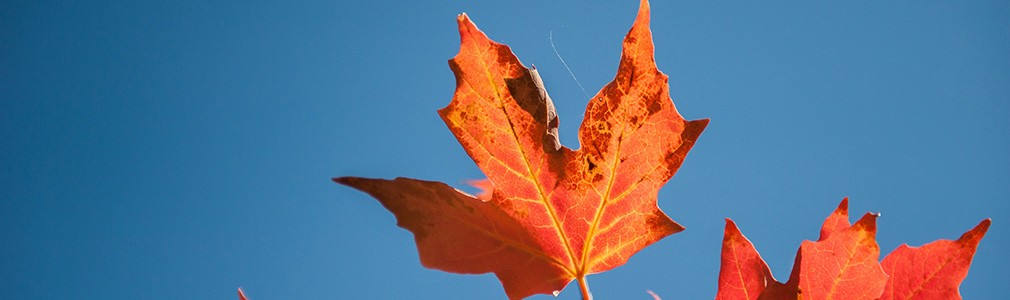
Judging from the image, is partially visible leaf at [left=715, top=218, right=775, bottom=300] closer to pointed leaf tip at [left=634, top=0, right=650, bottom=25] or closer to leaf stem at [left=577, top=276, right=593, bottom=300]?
leaf stem at [left=577, top=276, right=593, bottom=300]

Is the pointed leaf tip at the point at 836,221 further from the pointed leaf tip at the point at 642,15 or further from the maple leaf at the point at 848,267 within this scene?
the pointed leaf tip at the point at 642,15

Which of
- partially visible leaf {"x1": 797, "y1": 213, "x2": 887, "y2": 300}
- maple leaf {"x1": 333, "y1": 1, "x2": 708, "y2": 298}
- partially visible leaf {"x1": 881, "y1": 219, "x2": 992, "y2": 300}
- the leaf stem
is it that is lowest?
partially visible leaf {"x1": 881, "y1": 219, "x2": 992, "y2": 300}

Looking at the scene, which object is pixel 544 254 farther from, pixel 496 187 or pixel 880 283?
pixel 880 283

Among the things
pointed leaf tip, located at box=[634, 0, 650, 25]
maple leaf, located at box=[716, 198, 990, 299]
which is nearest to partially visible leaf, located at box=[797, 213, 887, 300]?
maple leaf, located at box=[716, 198, 990, 299]

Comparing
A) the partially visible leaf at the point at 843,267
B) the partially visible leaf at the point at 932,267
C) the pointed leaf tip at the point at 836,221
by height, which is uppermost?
the pointed leaf tip at the point at 836,221

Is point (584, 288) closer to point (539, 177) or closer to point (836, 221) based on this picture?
point (539, 177)

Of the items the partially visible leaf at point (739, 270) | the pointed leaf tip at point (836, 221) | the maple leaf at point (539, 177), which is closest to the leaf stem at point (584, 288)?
the maple leaf at point (539, 177)

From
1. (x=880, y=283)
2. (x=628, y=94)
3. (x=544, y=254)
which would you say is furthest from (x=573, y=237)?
(x=880, y=283)

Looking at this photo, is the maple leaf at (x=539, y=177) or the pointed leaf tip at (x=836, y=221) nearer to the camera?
the maple leaf at (x=539, y=177)
